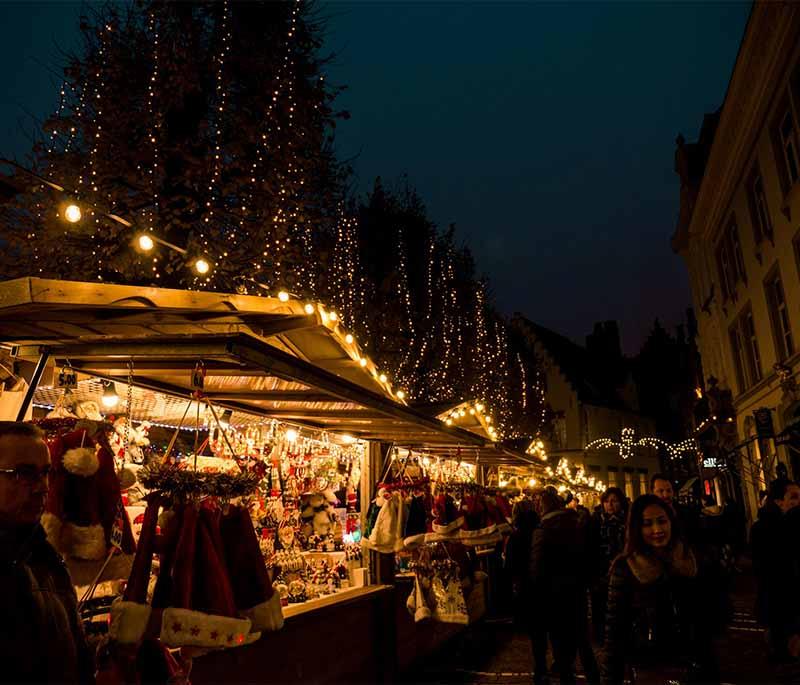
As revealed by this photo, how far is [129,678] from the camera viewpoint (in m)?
3.15

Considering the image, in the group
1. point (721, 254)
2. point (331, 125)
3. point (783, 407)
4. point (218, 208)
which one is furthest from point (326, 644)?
point (721, 254)

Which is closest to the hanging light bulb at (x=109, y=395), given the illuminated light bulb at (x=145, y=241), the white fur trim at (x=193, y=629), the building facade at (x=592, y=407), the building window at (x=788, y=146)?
the illuminated light bulb at (x=145, y=241)

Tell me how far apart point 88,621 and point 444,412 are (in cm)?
582

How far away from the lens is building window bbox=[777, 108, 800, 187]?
1223 centimetres

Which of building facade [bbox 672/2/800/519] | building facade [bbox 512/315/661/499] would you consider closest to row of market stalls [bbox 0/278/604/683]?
building facade [bbox 672/2/800/519]

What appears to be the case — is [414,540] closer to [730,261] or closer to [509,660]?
[509,660]

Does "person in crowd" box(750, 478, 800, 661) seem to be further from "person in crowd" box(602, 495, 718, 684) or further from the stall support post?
the stall support post

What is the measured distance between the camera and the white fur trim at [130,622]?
2.71m

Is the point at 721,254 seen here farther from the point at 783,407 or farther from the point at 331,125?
the point at 331,125

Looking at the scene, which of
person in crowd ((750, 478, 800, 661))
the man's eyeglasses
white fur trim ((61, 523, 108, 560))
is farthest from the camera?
person in crowd ((750, 478, 800, 661))

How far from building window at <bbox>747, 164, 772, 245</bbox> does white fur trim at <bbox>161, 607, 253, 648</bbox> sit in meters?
15.6

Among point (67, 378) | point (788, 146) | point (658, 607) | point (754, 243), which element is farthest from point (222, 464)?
point (754, 243)

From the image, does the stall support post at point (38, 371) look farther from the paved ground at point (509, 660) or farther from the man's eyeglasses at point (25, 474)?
the paved ground at point (509, 660)

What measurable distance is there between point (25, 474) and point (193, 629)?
3.97 feet
